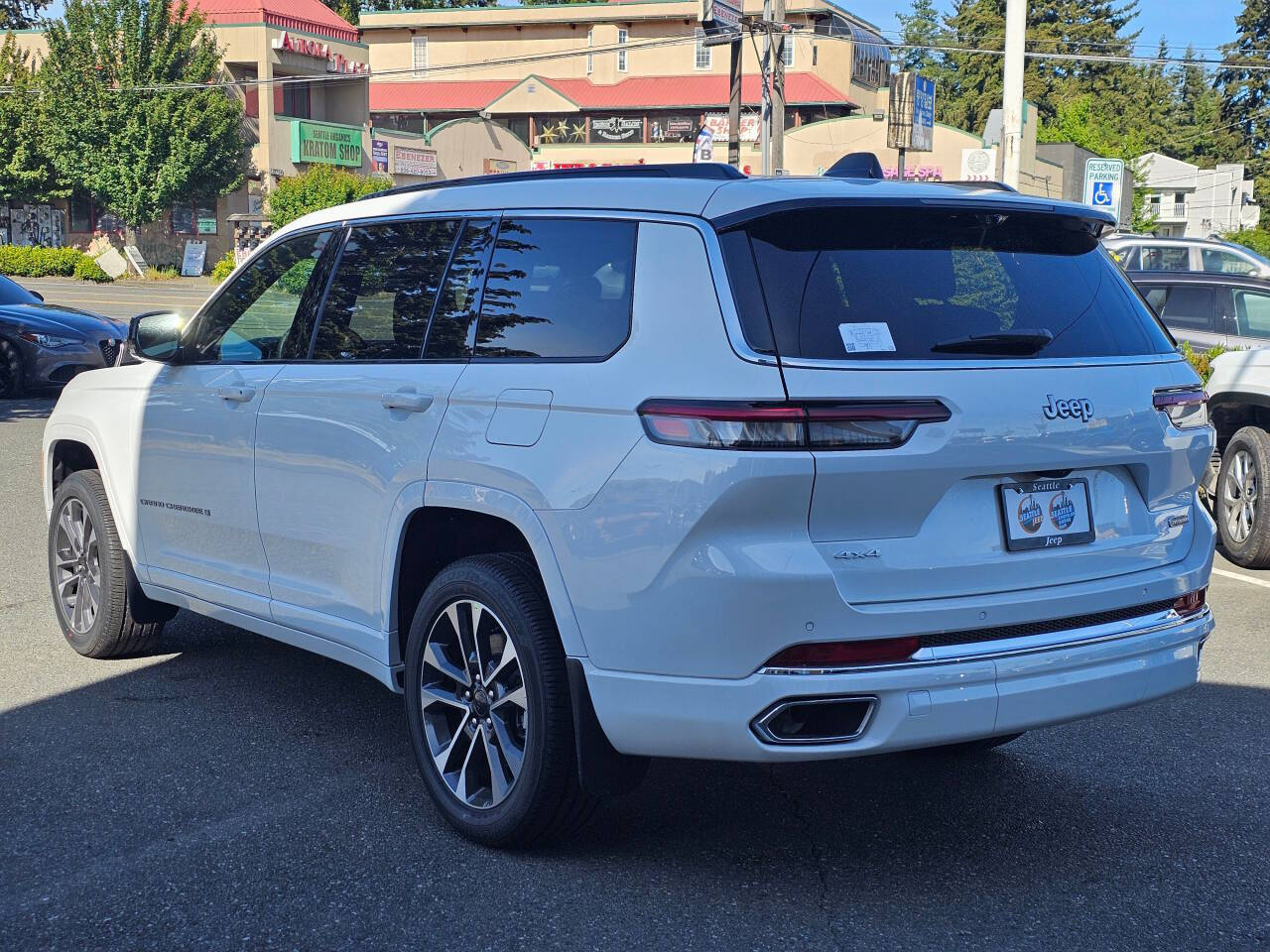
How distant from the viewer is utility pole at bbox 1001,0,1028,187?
17.5 meters

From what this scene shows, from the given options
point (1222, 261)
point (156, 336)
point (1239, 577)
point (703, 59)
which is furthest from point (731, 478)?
point (703, 59)

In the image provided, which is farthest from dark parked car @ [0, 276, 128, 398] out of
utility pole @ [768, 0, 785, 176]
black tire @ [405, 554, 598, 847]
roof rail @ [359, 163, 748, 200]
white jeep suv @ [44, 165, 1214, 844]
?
utility pole @ [768, 0, 785, 176]

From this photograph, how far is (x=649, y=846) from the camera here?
165 inches

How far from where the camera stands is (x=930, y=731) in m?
3.54

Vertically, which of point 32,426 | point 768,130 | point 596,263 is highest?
point 768,130

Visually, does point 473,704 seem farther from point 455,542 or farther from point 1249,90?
point 1249,90

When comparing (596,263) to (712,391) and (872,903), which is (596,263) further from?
(872,903)

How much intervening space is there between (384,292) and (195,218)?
5594cm

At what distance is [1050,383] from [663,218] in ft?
3.67

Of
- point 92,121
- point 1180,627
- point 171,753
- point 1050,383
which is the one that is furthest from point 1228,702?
point 92,121

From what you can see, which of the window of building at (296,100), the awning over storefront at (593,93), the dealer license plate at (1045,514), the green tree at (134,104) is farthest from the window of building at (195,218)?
the dealer license plate at (1045,514)

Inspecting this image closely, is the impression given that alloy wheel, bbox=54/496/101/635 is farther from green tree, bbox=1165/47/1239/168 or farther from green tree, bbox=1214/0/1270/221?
green tree, bbox=1214/0/1270/221

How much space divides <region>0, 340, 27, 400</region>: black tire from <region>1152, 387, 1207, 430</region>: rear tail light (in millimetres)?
14776

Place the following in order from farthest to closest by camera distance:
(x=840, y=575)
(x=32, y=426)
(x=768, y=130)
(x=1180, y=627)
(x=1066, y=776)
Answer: (x=768, y=130)
(x=32, y=426)
(x=1066, y=776)
(x=1180, y=627)
(x=840, y=575)
